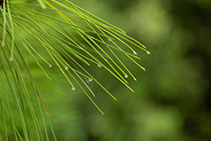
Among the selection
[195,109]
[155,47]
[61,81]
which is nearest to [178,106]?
[195,109]

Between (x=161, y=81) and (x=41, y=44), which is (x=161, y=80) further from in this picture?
(x=41, y=44)

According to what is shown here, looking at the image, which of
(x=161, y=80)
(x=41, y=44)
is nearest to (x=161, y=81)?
(x=161, y=80)

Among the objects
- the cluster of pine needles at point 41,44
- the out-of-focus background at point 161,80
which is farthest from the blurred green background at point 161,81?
the cluster of pine needles at point 41,44

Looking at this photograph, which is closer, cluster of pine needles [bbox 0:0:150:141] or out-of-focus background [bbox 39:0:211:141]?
cluster of pine needles [bbox 0:0:150:141]

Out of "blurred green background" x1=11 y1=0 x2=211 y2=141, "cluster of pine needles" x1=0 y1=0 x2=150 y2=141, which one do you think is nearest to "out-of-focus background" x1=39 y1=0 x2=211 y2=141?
"blurred green background" x1=11 y1=0 x2=211 y2=141

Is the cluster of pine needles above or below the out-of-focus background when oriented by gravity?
above

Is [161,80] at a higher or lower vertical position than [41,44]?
lower

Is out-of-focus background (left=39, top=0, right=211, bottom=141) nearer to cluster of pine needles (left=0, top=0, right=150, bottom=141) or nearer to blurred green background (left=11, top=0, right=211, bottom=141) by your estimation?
blurred green background (left=11, top=0, right=211, bottom=141)

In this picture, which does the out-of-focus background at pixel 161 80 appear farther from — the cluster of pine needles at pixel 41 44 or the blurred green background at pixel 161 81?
the cluster of pine needles at pixel 41 44
